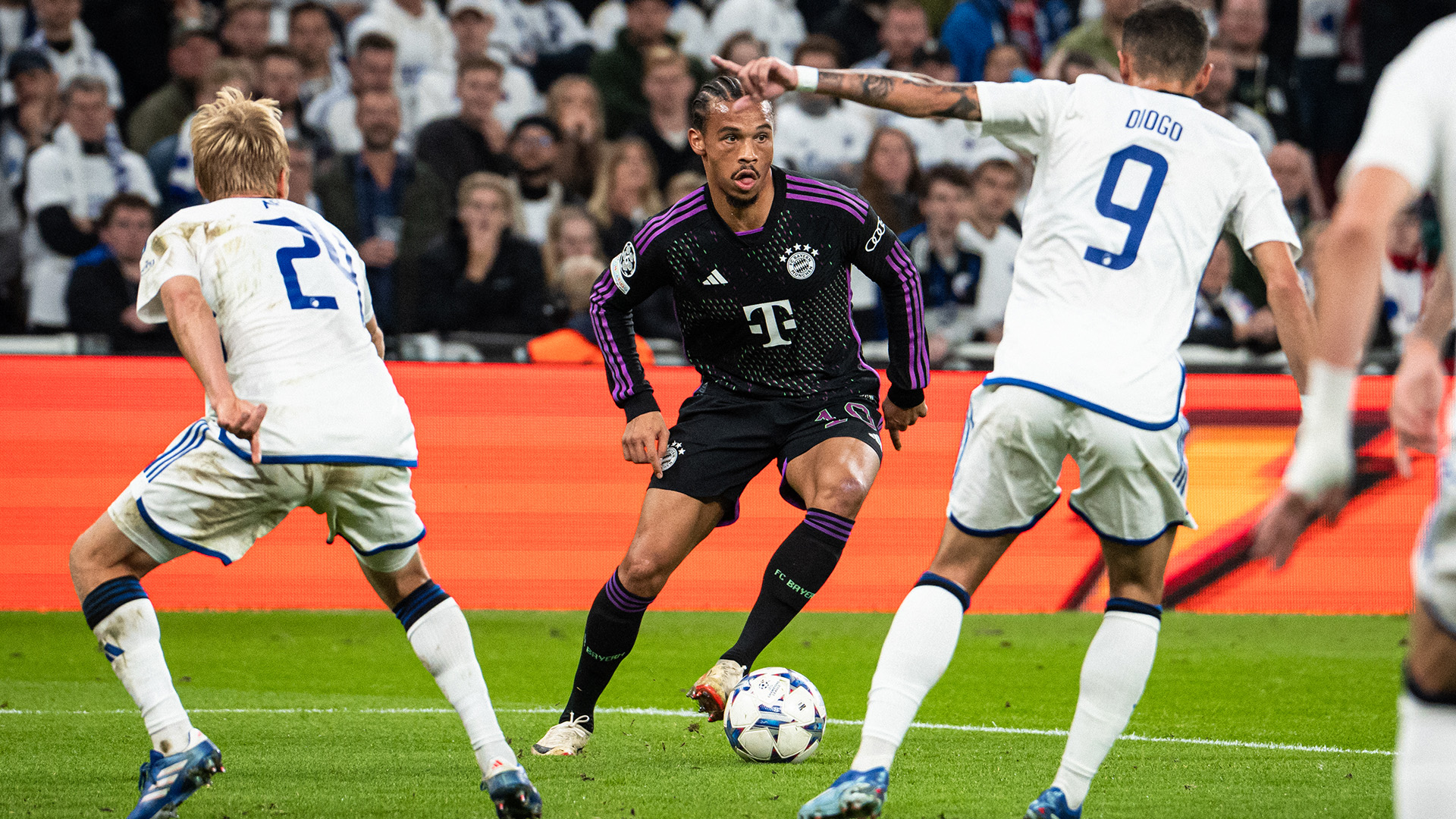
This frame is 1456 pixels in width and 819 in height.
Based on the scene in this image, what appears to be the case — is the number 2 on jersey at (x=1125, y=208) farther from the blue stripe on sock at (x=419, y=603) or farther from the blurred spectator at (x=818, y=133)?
the blurred spectator at (x=818, y=133)

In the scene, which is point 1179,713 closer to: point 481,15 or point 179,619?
point 179,619

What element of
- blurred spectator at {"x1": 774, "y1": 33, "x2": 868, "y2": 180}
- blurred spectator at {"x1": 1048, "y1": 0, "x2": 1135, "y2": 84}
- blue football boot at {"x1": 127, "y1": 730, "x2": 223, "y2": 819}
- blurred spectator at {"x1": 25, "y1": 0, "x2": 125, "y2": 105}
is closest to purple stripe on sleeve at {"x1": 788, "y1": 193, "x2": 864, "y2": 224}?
blue football boot at {"x1": 127, "y1": 730, "x2": 223, "y2": 819}

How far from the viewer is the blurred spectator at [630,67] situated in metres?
11.6

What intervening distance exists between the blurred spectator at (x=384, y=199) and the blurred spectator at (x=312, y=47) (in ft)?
3.27

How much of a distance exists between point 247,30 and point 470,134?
68.7 inches

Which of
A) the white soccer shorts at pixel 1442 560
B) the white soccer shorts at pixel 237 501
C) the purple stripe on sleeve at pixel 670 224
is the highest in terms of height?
the white soccer shorts at pixel 1442 560

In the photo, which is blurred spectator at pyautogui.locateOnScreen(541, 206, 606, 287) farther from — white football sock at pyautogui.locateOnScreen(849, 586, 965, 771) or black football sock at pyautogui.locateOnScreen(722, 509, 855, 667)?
white football sock at pyautogui.locateOnScreen(849, 586, 965, 771)

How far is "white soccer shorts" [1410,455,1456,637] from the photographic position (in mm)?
2455

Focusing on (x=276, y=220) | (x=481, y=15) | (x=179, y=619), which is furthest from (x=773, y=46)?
(x=276, y=220)

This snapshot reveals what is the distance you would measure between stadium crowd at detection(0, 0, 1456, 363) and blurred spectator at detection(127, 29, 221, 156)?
17 mm

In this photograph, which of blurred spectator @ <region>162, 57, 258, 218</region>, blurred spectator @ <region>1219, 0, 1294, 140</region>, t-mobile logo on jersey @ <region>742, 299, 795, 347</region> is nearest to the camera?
t-mobile logo on jersey @ <region>742, 299, 795, 347</region>

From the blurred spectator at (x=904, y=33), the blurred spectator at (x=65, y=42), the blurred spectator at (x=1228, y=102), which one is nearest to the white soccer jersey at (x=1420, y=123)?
the blurred spectator at (x=1228, y=102)

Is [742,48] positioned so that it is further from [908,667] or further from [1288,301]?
[908,667]

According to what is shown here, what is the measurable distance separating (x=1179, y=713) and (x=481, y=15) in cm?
742
